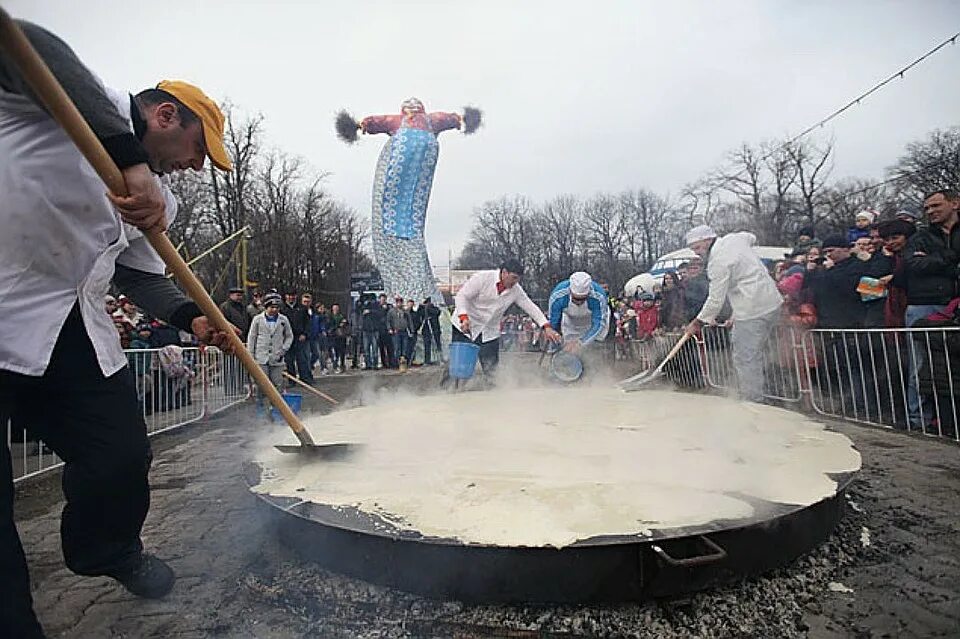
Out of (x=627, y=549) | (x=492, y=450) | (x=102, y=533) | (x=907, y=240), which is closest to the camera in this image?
(x=627, y=549)

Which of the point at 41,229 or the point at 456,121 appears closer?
the point at 41,229

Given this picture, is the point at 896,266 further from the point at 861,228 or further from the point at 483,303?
the point at 483,303

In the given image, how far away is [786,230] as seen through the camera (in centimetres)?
3447

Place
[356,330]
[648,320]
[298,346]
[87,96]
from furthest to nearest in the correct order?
[356,330], [648,320], [298,346], [87,96]

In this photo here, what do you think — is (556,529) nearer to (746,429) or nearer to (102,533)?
(102,533)

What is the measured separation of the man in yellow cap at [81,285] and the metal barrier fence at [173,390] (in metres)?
2.84

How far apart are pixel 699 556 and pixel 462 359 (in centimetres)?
382

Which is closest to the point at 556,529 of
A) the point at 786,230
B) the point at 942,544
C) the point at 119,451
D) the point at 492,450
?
the point at 492,450

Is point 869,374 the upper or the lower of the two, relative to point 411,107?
lower

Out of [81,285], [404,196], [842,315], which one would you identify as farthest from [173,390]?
[404,196]

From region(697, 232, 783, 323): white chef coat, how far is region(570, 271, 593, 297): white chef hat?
5.72 ft

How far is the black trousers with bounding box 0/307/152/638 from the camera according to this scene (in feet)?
5.40

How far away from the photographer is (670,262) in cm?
1773

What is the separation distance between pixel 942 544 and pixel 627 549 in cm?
155
